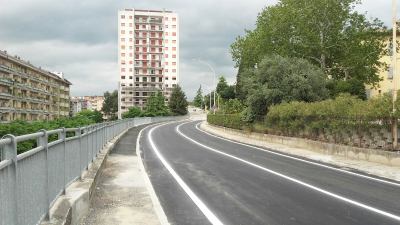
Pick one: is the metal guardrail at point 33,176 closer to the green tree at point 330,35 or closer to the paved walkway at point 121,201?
the paved walkway at point 121,201

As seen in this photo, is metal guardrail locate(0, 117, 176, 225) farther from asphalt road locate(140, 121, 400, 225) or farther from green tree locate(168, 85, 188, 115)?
green tree locate(168, 85, 188, 115)

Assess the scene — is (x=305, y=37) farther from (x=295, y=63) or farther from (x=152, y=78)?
(x=152, y=78)

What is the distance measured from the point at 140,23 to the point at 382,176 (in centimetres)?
16311

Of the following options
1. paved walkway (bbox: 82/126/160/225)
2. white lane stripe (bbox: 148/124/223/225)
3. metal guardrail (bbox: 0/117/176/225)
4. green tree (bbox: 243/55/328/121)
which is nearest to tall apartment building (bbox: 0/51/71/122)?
green tree (bbox: 243/55/328/121)

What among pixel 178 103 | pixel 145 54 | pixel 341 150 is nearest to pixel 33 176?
pixel 341 150

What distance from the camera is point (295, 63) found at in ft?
134

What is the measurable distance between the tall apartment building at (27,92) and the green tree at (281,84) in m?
81.8

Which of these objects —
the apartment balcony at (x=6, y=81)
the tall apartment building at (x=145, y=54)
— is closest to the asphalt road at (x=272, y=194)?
the apartment balcony at (x=6, y=81)

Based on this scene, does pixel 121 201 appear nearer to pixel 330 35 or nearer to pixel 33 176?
pixel 33 176

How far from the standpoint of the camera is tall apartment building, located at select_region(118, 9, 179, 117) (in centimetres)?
17062

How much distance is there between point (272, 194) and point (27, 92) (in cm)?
12653

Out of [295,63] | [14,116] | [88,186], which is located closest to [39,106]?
[14,116]

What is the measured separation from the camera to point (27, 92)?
129125mm

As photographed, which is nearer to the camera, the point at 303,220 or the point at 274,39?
the point at 303,220
